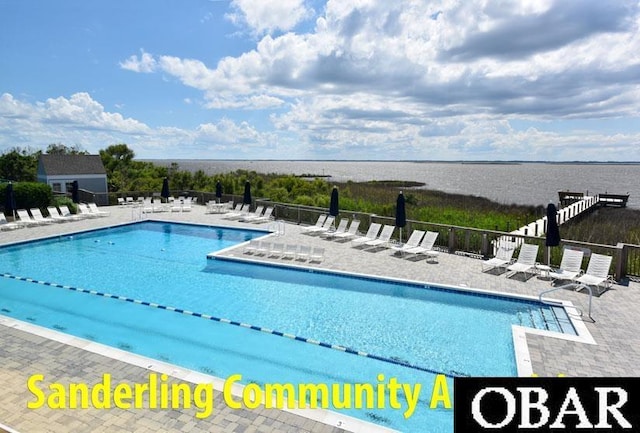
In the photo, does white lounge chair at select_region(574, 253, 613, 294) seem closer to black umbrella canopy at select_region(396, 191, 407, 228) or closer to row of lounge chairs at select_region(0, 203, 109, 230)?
black umbrella canopy at select_region(396, 191, 407, 228)

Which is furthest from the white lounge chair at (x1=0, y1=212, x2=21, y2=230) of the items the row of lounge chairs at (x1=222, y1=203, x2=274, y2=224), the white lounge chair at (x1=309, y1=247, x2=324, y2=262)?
the white lounge chair at (x1=309, y1=247, x2=324, y2=262)

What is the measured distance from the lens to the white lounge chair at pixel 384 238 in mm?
13352

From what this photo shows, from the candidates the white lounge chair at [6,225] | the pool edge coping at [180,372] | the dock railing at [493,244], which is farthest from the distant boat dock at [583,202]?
the white lounge chair at [6,225]

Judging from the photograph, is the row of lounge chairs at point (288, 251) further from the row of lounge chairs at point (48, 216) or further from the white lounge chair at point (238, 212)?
the row of lounge chairs at point (48, 216)

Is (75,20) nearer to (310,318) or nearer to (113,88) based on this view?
(113,88)

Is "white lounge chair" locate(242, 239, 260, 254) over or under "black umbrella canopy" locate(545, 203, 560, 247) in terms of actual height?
under

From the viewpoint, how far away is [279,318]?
26.7 ft

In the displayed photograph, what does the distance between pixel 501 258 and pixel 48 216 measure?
19291 millimetres

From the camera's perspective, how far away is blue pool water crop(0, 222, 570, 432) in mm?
6191

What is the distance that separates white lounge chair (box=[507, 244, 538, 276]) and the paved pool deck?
0.35 m

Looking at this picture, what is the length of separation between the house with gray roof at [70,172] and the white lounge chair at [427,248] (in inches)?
894

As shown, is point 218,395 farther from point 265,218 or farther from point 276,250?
point 265,218

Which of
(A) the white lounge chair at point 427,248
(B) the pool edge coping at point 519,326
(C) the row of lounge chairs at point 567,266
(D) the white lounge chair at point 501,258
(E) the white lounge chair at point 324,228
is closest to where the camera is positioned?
(B) the pool edge coping at point 519,326

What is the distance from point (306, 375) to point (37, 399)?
3294 mm
